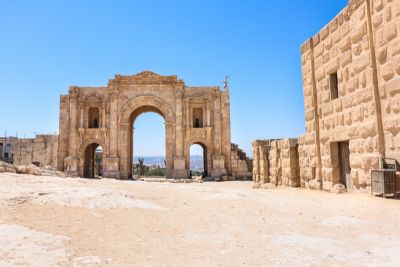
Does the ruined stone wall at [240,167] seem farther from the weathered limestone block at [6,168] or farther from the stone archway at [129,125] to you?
the weathered limestone block at [6,168]

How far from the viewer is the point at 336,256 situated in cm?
361

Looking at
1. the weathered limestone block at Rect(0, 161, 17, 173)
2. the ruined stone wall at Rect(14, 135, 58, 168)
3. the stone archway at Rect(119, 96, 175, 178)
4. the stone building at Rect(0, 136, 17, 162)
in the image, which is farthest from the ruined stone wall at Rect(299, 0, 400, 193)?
the stone building at Rect(0, 136, 17, 162)

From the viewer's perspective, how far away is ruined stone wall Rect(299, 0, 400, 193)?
22.7 ft

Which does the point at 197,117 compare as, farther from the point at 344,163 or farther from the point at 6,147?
the point at 6,147

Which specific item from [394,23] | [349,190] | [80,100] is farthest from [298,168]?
[80,100]

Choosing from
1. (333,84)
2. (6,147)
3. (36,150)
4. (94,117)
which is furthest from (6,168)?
(6,147)

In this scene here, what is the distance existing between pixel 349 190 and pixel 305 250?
5.51 metres

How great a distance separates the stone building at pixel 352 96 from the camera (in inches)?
273

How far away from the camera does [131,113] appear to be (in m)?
25.5

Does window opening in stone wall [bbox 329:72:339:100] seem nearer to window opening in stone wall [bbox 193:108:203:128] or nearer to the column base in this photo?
window opening in stone wall [bbox 193:108:203:128]

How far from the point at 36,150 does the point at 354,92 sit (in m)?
30.5

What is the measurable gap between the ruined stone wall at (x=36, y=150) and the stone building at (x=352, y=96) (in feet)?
88.3

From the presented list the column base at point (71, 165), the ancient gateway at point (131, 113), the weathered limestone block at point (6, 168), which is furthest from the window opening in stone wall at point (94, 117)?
the weathered limestone block at point (6, 168)

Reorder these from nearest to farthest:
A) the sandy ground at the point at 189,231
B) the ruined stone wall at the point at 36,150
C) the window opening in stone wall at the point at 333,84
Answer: the sandy ground at the point at 189,231
the window opening in stone wall at the point at 333,84
the ruined stone wall at the point at 36,150
